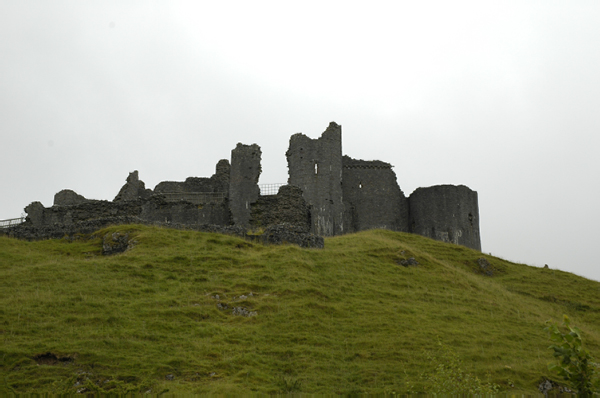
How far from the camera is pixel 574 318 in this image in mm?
23375

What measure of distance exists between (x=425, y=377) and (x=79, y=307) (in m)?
10.0

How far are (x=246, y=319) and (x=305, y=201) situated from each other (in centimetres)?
2007

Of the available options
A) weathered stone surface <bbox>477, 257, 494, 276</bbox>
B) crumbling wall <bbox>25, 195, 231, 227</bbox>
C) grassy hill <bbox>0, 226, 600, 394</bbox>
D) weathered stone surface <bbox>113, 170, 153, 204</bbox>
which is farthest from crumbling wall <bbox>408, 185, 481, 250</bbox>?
weathered stone surface <bbox>113, 170, 153, 204</bbox>

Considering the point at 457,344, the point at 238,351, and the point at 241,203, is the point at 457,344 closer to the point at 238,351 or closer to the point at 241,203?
the point at 238,351

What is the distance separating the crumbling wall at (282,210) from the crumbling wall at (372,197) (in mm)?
10939

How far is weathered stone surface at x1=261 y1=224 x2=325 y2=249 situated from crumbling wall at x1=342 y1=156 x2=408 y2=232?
59.8ft

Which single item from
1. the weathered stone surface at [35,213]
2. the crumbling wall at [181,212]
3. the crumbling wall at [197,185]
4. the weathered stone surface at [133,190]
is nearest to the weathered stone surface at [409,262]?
the crumbling wall at [181,212]

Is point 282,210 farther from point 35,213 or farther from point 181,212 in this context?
point 35,213

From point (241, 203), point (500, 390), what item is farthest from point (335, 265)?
point (241, 203)

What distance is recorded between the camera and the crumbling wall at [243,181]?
115 ft

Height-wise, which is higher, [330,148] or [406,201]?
[330,148]

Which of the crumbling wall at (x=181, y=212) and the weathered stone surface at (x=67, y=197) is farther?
the weathered stone surface at (x=67, y=197)

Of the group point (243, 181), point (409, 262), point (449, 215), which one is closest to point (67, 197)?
point (243, 181)

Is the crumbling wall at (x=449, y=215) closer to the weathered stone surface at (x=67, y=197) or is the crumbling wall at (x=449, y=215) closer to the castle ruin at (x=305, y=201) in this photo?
the castle ruin at (x=305, y=201)
